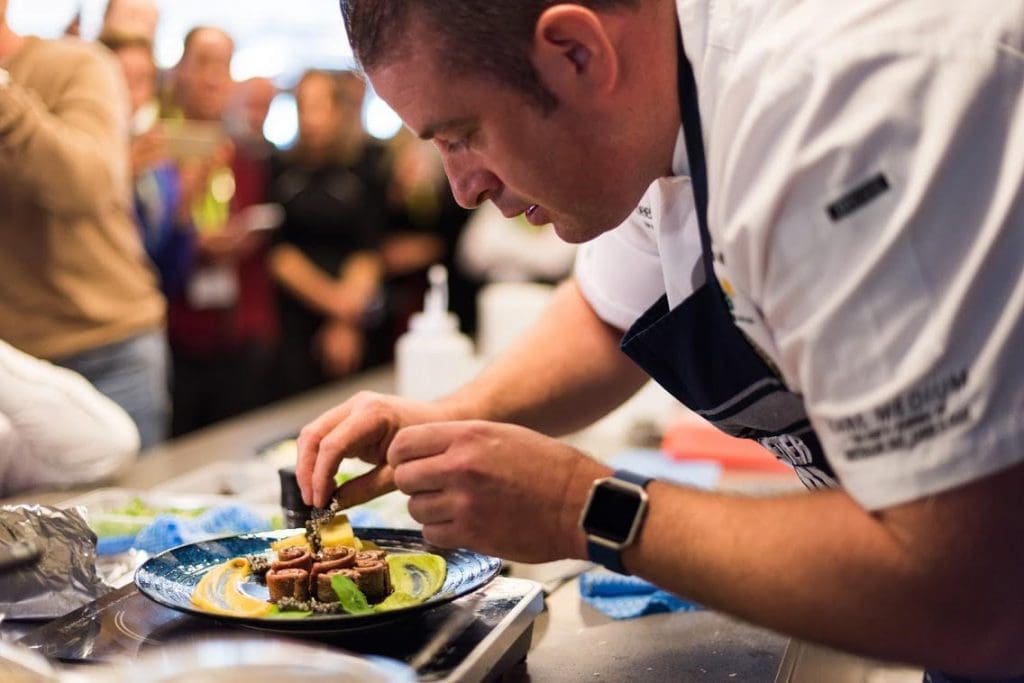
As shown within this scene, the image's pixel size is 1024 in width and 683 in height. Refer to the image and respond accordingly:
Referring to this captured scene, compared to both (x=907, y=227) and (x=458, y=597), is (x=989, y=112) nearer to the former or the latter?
(x=907, y=227)

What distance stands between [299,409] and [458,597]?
5.42ft

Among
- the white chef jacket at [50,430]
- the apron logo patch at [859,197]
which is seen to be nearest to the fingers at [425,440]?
the apron logo patch at [859,197]

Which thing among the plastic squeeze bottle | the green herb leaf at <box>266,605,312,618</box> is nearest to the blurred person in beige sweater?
the plastic squeeze bottle

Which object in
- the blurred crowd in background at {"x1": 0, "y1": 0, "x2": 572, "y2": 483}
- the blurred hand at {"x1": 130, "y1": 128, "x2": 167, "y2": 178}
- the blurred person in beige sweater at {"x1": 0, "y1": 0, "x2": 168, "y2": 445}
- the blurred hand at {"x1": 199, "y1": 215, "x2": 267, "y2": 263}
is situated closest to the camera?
the blurred person in beige sweater at {"x1": 0, "y1": 0, "x2": 168, "y2": 445}

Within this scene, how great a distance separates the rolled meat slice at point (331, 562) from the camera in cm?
123

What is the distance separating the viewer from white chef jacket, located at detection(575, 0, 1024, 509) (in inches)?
35.9

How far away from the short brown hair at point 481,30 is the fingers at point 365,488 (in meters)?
0.47

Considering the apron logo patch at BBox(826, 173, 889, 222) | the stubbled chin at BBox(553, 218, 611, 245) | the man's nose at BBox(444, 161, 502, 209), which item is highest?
the apron logo patch at BBox(826, 173, 889, 222)

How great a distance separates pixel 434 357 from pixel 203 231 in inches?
90.8

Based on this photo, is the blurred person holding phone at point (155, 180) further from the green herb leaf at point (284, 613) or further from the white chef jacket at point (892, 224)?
the white chef jacket at point (892, 224)

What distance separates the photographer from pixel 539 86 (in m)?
1.09

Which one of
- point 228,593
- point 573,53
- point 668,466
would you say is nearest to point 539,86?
point 573,53

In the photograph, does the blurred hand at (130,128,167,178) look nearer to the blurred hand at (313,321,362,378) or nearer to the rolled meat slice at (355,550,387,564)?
the blurred hand at (313,321,362,378)

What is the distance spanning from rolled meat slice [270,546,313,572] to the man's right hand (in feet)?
0.23
